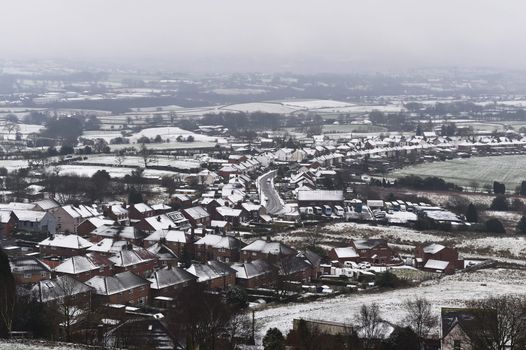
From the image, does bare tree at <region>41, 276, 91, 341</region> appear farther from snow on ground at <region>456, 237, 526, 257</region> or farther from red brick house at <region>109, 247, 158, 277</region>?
snow on ground at <region>456, 237, 526, 257</region>

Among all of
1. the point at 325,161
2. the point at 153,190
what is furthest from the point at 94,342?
the point at 325,161

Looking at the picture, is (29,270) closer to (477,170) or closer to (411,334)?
(411,334)

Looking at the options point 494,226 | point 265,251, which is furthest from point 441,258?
point 494,226

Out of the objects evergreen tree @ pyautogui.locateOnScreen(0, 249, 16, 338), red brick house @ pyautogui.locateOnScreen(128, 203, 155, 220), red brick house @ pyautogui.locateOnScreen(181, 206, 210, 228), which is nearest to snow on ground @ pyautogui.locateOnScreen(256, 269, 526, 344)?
evergreen tree @ pyautogui.locateOnScreen(0, 249, 16, 338)

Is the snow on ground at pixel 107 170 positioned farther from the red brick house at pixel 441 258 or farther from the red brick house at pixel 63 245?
the red brick house at pixel 441 258

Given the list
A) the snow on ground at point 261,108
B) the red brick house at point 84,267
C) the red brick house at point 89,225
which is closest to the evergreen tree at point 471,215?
the red brick house at point 89,225

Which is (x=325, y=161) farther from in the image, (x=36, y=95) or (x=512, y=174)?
(x=36, y=95)
